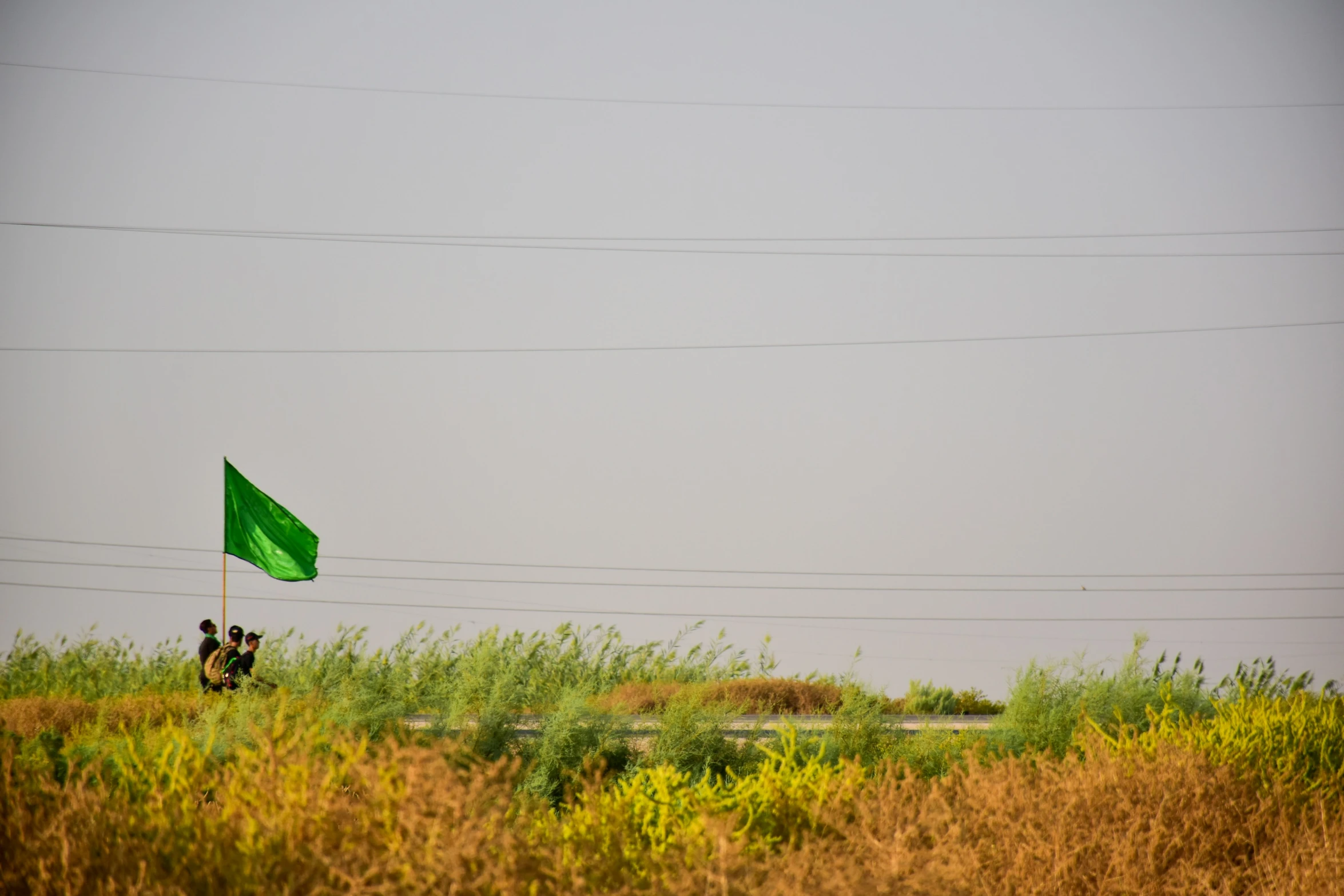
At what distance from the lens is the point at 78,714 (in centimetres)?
1475

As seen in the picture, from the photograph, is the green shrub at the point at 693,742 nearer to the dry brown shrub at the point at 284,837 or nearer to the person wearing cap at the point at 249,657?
the person wearing cap at the point at 249,657

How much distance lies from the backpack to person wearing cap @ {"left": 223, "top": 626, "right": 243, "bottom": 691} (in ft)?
0.17

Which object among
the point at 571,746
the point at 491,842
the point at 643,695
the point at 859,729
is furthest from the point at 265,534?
the point at 491,842

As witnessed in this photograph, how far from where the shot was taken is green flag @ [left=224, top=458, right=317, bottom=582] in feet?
57.2

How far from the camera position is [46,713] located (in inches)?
573

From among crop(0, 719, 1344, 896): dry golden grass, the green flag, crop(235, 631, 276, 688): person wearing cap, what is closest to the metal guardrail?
crop(235, 631, 276, 688): person wearing cap

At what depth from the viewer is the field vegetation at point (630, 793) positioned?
4551mm

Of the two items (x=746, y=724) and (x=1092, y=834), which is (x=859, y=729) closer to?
(x=746, y=724)

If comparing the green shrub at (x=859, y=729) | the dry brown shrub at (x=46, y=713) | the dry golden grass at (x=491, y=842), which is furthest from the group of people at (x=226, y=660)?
the dry golden grass at (x=491, y=842)

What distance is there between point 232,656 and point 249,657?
0.33 m

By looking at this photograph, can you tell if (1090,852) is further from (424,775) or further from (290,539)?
(290,539)

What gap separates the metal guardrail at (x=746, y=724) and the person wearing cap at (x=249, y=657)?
2.20 m

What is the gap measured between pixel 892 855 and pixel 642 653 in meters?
13.1

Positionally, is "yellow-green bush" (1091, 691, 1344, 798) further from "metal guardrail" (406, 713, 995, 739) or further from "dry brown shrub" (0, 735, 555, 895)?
"dry brown shrub" (0, 735, 555, 895)
